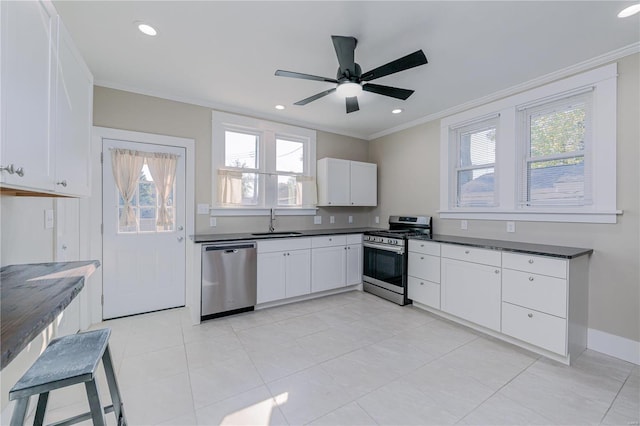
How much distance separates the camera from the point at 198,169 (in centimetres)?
351

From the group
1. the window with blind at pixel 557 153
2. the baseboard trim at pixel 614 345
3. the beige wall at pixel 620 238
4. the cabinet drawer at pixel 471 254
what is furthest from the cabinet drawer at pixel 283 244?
the baseboard trim at pixel 614 345

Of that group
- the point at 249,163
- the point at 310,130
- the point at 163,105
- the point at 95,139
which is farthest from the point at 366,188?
the point at 95,139

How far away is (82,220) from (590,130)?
513 cm

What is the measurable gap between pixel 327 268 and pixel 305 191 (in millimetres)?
1277

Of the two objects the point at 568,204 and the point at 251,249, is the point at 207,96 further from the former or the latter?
the point at 568,204

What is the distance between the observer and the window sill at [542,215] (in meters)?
2.44

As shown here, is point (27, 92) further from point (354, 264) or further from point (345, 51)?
point (354, 264)

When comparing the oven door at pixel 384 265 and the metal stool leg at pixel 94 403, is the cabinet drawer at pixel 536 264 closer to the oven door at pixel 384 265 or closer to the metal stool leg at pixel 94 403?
the oven door at pixel 384 265

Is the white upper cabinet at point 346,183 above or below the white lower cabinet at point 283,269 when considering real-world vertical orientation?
above

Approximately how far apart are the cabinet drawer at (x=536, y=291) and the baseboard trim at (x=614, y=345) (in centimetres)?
64

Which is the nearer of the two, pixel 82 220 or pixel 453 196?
pixel 82 220

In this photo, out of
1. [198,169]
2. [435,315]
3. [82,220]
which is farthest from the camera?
[198,169]

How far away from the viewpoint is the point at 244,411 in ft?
5.64

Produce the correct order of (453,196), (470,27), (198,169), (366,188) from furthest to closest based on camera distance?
(366,188)
(453,196)
(198,169)
(470,27)
